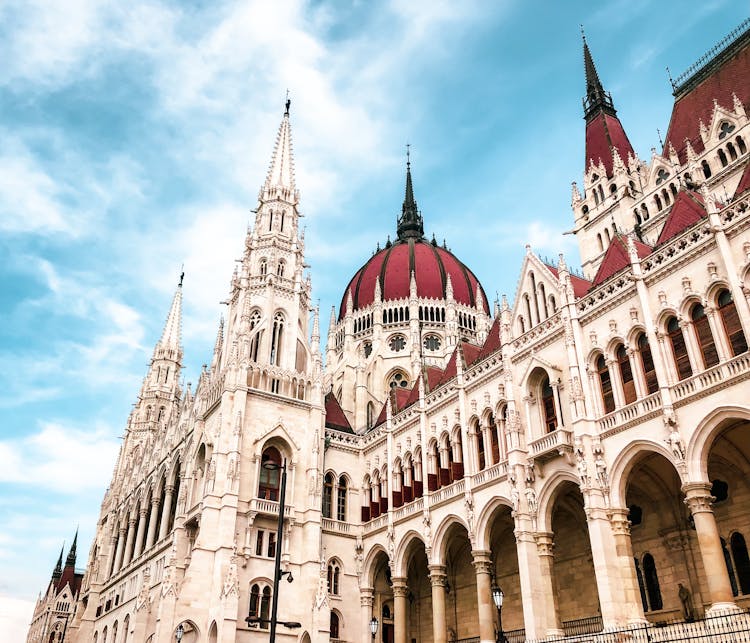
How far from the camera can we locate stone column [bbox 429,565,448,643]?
28.7 meters

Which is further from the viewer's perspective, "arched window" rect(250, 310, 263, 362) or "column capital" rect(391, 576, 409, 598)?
"arched window" rect(250, 310, 263, 362)

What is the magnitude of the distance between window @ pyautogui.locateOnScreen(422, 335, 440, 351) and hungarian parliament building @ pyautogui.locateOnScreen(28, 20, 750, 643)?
3.08 feet

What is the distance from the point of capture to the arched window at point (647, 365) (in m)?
23.2

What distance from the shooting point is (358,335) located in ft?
176

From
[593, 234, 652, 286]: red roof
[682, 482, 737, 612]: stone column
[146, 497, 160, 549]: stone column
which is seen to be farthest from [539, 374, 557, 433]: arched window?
[146, 497, 160, 549]: stone column

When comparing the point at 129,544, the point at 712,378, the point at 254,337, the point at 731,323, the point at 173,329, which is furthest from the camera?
the point at 173,329

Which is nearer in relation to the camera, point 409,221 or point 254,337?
point 254,337

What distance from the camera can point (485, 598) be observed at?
2672 cm

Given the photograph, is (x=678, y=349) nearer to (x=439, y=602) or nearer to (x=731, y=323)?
(x=731, y=323)

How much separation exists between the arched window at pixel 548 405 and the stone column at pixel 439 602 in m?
8.13

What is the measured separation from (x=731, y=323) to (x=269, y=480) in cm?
2249

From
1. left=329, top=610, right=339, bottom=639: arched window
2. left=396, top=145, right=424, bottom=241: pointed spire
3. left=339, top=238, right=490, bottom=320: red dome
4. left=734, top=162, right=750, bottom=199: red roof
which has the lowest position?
left=329, top=610, right=339, bottom=639: arched window

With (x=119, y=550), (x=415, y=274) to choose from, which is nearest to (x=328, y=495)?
(x=119, y=550)

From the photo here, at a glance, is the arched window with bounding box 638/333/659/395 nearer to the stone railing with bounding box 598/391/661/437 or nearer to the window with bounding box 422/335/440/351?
the stone railing with bounding box 598/391/661/437
